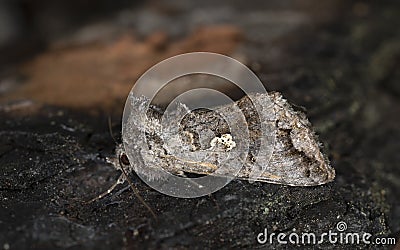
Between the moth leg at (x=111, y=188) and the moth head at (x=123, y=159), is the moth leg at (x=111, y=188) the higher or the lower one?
the lower one

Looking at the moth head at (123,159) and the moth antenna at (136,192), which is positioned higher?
the moth head at (123,159)

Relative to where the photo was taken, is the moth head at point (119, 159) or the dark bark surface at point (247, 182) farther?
the moth head at point (119, 159)

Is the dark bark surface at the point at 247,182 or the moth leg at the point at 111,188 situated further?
the moth leg at the point at 111,188

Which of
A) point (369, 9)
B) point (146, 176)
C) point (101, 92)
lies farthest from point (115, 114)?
point (369, 9)

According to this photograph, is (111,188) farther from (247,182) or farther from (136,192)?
(247,182)

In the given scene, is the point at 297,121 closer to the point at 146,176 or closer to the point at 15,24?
the point at 146,176
